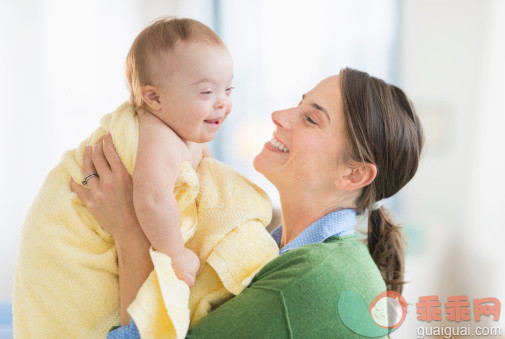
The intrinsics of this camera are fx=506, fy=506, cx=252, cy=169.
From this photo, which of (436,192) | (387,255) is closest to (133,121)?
(387,255)

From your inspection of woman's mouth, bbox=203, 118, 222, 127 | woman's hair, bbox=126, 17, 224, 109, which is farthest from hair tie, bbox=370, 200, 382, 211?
woman's hair, bbox=126, 17, 224, 109

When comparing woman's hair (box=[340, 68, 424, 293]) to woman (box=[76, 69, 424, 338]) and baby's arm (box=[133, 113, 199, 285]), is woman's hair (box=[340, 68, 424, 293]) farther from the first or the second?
baby's arm (box=[133, 113, 199, 285])

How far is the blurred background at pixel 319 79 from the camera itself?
278cm

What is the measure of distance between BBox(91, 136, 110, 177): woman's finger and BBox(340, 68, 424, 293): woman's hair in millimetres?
639

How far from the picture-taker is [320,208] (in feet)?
4.75

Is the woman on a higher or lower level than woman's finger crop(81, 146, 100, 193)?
lower

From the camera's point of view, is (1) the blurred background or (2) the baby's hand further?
(1) the blurred background

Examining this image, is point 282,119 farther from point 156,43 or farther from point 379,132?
point 156,43

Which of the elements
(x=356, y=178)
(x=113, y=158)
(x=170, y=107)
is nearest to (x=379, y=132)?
(x=356, y=178)

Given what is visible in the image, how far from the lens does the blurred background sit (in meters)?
2.78

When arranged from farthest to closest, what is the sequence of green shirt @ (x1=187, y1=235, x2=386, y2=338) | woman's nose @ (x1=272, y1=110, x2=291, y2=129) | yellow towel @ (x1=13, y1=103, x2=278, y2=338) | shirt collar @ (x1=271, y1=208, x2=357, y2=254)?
1. woman's nose @ (x1=272, y1=110, x2=291, y2=129)
2. shirt collar @ (x1=271, y1=208, x2=357, y2=254)
3. yellow towel @ (x1=13, y1=103, x2=278, y2=338)
4. green shirt @ (x1=187, y1=235, x2=386, y2=338)

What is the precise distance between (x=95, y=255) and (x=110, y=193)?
0.15 metres

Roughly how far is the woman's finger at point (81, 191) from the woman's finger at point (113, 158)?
9cm

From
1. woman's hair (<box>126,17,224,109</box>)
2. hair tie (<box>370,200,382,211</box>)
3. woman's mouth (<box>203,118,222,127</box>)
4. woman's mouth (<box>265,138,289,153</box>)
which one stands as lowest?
hair tie (<box>370,200,382,211</box>)
